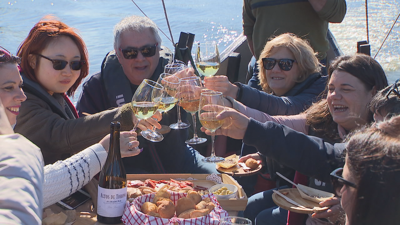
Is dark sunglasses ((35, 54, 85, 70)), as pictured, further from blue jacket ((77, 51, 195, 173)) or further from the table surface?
the table surface

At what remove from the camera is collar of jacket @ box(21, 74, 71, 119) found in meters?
2.45

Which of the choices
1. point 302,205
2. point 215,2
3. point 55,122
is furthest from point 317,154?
point 215,2

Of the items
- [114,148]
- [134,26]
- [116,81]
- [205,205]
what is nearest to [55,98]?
[116,81]

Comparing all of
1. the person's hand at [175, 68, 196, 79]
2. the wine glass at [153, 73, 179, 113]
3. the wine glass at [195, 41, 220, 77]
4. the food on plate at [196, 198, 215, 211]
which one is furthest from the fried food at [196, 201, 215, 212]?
the wine glass at [195, 41, 220, 77]

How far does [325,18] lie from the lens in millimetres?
3934

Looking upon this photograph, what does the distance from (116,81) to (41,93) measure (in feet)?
2.46

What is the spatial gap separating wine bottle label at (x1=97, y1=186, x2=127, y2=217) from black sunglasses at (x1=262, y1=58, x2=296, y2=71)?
2050 millimetres

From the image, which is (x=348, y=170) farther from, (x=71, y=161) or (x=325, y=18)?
(x=325, y=18)

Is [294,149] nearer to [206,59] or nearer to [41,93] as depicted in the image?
[206,59]

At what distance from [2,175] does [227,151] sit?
361cm

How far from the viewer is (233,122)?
6.44 feet

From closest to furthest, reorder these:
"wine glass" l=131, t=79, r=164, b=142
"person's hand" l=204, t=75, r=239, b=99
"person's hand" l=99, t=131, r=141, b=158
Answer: "person's hand" l=99, t=131, r=141, b=158
"wine glass" l=131, t=79, r=164, b=142
"person's hand" l=204, t=75, r=239, b=99

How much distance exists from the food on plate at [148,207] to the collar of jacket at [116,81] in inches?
64.5

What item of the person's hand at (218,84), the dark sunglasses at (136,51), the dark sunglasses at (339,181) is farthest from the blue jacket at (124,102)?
the dark sunglasses at (339,181)
